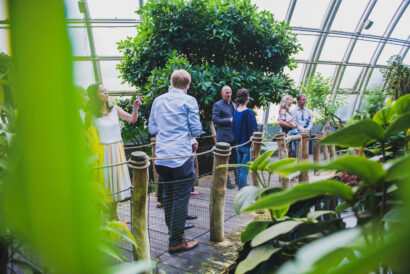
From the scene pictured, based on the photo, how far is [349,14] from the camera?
1072cm

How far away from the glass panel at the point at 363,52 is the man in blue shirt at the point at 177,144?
37.9 feet

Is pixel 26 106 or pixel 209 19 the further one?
pixel 209 19

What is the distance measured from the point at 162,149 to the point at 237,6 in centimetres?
429

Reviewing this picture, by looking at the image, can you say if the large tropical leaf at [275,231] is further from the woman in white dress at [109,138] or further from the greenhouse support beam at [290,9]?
the greenhouse support beam at [290,9]

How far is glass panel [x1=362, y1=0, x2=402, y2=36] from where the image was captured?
11.0 meters

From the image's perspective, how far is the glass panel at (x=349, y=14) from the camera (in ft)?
34.1

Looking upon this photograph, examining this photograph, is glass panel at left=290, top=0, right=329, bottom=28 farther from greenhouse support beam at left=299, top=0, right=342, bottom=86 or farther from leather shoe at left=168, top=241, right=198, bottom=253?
leather shoe at left=168, top=241, right=198, bottom=253

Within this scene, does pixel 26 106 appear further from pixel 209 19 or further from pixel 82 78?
pixel 209 19

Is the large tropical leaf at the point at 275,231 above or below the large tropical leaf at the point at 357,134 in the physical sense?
below

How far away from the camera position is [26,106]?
13cm

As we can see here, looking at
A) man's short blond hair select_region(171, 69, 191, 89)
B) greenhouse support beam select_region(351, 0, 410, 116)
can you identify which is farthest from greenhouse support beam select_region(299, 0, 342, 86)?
man's short blond hair select_region(171, 69, 191, 89)

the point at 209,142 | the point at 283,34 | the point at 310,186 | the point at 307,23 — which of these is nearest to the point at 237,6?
the point at 283,34

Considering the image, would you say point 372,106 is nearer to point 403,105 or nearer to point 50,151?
point 403,105

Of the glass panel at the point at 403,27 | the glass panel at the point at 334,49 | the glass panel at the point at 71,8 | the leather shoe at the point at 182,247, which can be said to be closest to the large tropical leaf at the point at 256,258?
the glass panel at the point at 71,8
